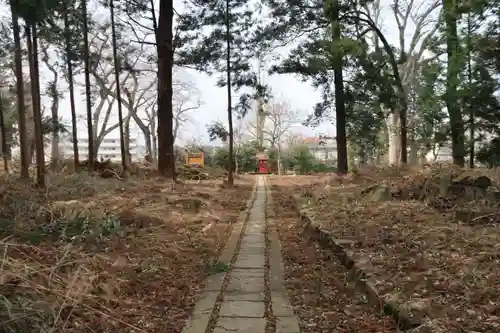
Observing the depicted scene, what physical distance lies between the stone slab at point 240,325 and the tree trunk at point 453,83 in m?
10.3

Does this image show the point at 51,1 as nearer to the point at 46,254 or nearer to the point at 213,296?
the point at 46,254

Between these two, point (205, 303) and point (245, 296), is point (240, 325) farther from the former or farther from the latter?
point (245, 296)

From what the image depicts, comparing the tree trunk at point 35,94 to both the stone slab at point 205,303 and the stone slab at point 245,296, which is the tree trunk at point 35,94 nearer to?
the stone slab at point 205,303

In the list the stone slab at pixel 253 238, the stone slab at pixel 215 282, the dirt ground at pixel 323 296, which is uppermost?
the stone slab at pixel 253 238

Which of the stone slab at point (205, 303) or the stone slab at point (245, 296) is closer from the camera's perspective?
the stone slab at point (205, 303)

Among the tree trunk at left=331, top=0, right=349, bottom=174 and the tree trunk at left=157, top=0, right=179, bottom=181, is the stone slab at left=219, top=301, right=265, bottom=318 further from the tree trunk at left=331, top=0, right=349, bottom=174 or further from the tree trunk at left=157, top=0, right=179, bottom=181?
the tree trunk at left=331, top=0, right=349, bottom=174

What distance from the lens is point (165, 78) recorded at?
42.7ft

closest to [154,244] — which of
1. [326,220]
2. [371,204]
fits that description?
[326,220]

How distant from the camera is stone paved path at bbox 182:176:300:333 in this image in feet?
10.8

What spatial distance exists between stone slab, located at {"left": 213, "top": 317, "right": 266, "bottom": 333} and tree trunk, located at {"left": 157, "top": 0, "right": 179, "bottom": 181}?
9.76 metres

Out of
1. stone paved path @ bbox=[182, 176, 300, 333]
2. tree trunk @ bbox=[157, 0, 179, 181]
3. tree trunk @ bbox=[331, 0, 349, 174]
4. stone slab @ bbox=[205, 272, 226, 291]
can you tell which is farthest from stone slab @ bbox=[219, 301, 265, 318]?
tree trunk @ bbox=[331, 0, 349, 174]

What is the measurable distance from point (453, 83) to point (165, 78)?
7932mm

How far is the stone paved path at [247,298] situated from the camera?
330 centimetres

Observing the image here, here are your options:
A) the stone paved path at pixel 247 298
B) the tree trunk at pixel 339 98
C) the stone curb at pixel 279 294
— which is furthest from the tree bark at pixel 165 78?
the stone paved path at pixel 247 298
